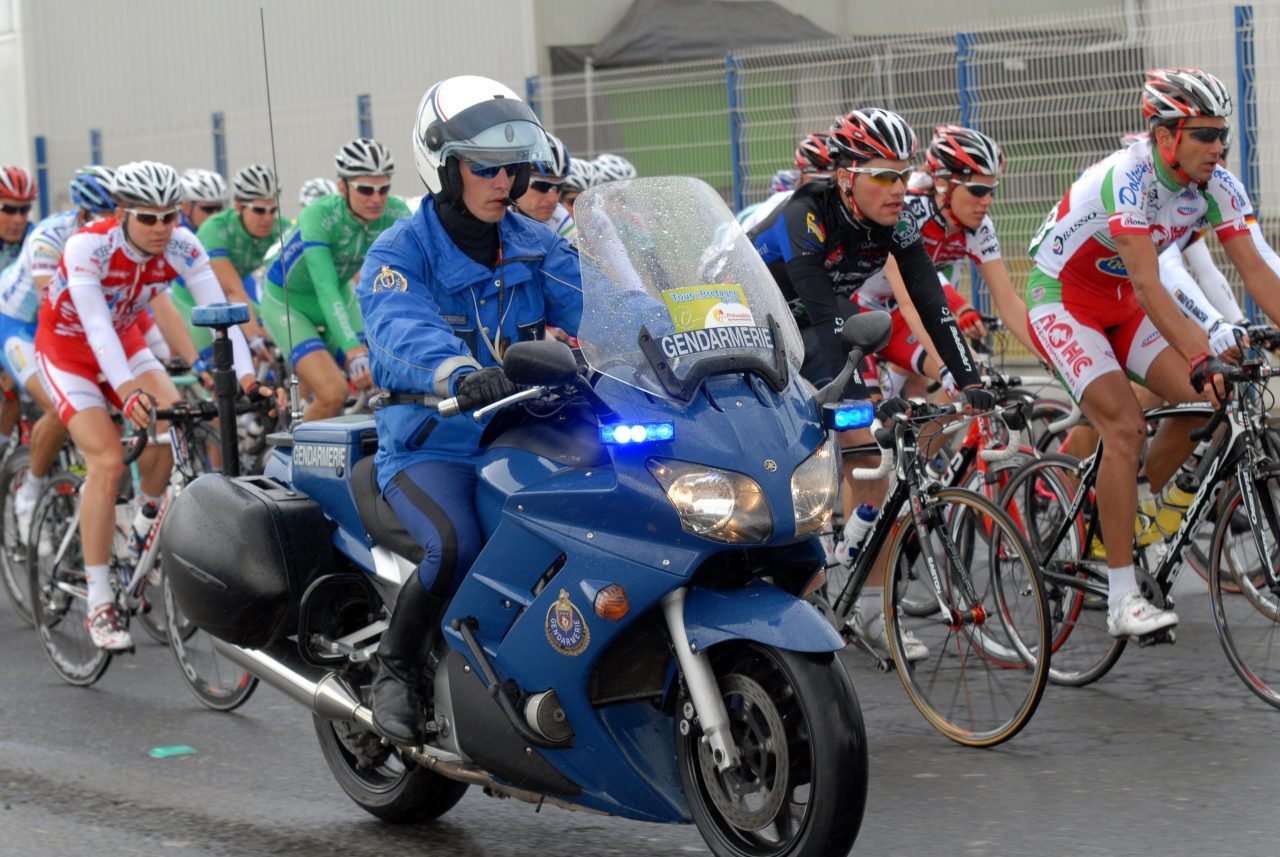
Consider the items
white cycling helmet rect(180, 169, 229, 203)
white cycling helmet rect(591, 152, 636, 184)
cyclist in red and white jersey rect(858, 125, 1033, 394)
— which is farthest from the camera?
white cycling helmet rect(180, 169, 229, 203)

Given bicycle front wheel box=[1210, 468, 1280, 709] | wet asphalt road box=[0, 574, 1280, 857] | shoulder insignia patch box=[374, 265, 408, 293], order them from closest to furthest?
shoulder insignia patch box=[374, 265, 408, 293], wet asphalt road box=[0, 574, 1280, 857], bicycle front wheel box=[1210, 468, 1280, 709]

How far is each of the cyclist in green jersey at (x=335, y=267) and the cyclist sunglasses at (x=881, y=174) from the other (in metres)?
3.73

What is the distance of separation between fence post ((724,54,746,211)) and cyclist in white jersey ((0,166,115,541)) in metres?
6.40

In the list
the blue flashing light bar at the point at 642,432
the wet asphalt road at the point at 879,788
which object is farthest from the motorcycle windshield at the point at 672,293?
the wet asphalt road at the point at 879,788

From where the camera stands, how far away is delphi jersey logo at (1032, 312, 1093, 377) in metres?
7.29

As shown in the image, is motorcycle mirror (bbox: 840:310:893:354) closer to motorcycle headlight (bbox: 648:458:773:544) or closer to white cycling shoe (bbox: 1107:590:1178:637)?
motorcycle headlight (bbox: 648:458:773:544)

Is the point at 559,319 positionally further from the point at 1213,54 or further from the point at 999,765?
the point at 1213,54

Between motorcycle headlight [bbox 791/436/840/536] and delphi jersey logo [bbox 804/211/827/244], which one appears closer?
motorcycle headlight [bbox 791/436/840/536]

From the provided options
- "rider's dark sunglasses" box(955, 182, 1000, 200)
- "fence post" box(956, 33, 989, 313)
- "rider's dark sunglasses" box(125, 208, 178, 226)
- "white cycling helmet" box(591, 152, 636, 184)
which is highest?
"fence post" box(956, 33, 989, 313)

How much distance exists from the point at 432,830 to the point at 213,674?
2165 mm

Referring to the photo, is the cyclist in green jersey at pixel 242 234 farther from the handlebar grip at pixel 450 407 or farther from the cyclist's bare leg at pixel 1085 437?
the handlebar grip at pixel 450 407

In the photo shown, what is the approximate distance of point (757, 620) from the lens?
4.44 m

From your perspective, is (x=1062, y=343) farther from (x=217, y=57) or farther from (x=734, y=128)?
(x=217, y=57)

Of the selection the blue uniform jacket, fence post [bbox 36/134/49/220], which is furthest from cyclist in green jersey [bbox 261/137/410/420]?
fence post [bbox 36/134/49/220]
